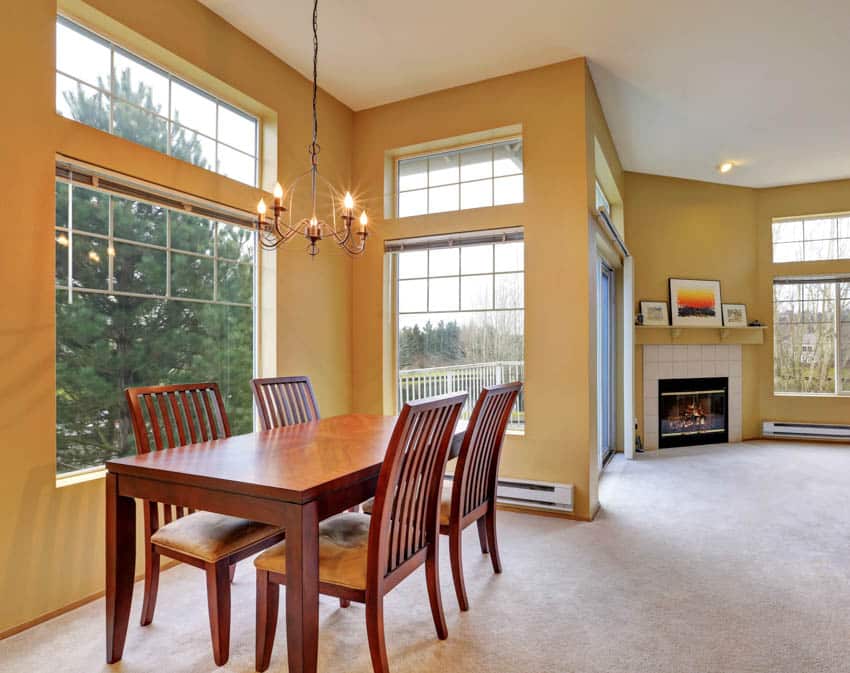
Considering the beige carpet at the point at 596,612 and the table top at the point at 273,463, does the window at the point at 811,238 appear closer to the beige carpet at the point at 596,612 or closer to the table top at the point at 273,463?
the beige carpet at the point at 596,612

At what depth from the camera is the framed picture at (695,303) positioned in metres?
6.06

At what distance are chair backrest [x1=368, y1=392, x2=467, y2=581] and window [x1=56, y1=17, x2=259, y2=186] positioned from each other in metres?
2.21

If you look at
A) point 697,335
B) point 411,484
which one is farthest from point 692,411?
point 411,484

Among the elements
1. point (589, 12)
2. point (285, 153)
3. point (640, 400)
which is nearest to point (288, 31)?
point (285, 153)

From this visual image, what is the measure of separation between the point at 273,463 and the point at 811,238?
23.2 ft

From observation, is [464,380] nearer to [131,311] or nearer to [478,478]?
[478,478]

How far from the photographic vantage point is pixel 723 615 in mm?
2225

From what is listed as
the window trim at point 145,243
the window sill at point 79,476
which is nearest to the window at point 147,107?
the window trim at point 145,243

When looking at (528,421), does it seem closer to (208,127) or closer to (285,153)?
(285,153)

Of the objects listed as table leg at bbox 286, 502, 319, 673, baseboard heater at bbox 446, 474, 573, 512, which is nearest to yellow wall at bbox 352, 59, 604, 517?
baseboard heater at bbox 446, 474, 573, 512

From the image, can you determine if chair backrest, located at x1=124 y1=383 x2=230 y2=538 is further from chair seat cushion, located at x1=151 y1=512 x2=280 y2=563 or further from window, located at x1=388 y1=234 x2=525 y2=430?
window, located at x1=388 y1=234 x2=525 y2=430

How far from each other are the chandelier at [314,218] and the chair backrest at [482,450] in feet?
3.07

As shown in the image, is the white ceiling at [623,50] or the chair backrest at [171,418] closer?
the chair backrest at [171,418]

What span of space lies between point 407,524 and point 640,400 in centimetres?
488
